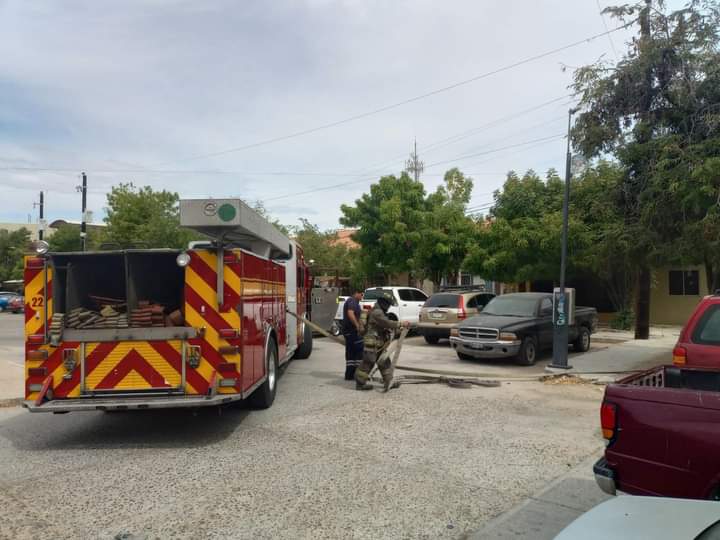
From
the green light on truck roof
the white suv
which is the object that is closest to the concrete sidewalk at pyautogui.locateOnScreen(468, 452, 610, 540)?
the green light on truck roof

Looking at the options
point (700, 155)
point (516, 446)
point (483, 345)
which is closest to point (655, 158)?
point (700, 155)

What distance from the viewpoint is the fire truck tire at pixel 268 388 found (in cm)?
789

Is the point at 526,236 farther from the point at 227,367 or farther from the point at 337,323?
the point at 227,367

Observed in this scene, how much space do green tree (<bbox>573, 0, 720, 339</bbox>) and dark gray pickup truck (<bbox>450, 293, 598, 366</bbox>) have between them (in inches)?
94.9

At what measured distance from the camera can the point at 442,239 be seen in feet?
79.7

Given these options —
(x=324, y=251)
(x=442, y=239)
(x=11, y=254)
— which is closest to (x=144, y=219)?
(x=324, y=251)

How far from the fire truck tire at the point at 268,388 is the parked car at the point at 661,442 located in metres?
5.00

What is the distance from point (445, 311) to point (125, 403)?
11098mm

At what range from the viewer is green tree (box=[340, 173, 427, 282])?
→ 25391 mm

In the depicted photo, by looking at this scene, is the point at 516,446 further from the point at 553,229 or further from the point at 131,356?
the point at 553,229

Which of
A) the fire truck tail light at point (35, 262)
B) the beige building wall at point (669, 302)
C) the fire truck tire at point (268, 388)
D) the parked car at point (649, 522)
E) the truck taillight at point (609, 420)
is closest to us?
the parked car at point (649, 522)

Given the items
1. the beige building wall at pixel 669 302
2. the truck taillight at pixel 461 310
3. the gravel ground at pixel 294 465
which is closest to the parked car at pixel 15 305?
the truck taillight at pixel 461 310

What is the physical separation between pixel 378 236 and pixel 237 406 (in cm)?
1914

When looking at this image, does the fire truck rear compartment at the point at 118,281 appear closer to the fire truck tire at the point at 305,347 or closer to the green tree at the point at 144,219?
the fire truck tire at the point at 305,347
